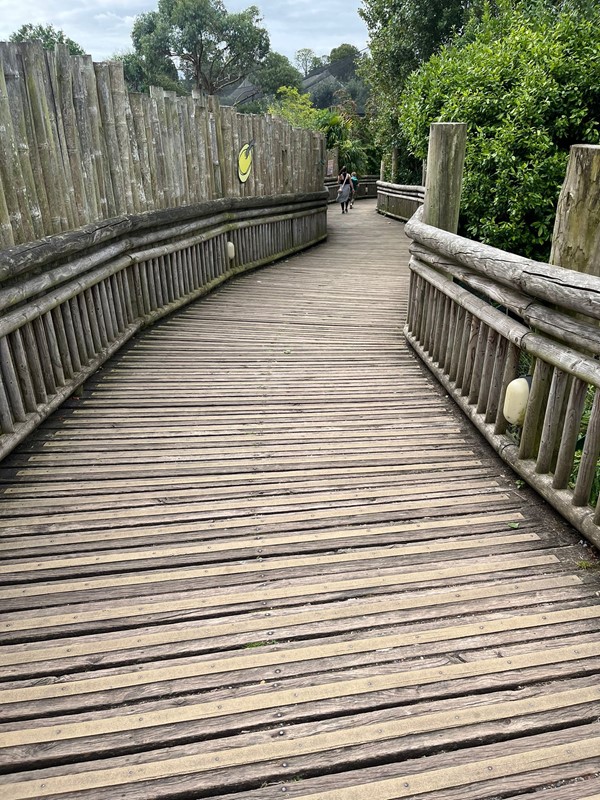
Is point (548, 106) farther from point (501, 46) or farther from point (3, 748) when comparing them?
point (3, 748)

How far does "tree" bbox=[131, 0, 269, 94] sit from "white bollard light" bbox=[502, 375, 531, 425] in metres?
55.4

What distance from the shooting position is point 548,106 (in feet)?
22.4

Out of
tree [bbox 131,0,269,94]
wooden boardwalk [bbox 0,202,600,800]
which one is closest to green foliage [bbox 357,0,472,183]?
wooden boardwalk [bbox 0,202,600,800]

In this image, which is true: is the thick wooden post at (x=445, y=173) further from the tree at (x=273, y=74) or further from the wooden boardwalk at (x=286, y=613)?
the tree at (x=273, y=74)

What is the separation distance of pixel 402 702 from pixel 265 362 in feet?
12.6

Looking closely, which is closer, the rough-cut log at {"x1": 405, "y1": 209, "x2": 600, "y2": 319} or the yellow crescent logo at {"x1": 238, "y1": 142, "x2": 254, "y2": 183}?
the rough-cut log at {"x1": 405, "y1": 209, "x2": 600, "y2": 319}

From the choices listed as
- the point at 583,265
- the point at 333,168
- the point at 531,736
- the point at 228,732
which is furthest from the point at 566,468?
the point at 333,168

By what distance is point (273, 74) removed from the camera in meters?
56.3

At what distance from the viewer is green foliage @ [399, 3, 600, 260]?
6.88 metres

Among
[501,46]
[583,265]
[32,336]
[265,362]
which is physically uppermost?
[501,46]

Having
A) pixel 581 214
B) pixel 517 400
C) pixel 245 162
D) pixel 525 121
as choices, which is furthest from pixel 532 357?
pixel 245 162

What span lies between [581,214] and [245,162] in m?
7.03

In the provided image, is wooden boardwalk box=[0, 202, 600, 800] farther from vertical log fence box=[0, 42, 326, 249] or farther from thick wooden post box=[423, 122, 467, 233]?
thick wooden post box=[423, 122, 467, 233]

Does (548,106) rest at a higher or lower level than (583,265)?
higher
